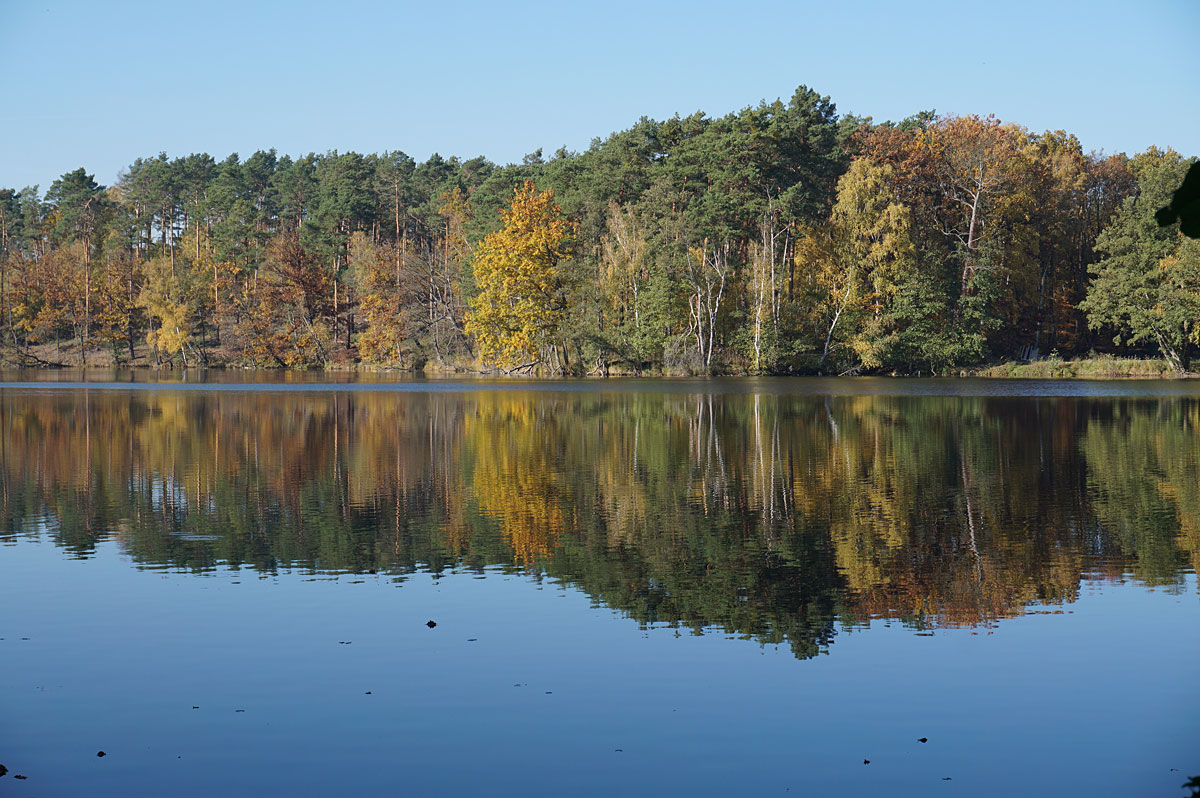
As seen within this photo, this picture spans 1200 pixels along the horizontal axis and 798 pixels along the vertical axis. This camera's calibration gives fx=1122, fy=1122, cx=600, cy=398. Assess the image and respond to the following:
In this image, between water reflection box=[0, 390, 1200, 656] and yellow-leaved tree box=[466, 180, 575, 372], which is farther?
yellow-leaved tree box=[466, 180, 575, 372]

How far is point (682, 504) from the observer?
19.8m

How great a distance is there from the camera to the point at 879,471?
78.9ft

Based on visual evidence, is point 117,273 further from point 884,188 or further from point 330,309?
point 884,188

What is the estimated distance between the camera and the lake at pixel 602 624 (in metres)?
7.97

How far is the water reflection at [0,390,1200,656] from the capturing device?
13555 millimetres

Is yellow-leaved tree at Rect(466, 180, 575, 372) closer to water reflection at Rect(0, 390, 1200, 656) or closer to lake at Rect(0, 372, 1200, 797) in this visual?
water reflection at Rect(0, 390, 1200, 656)

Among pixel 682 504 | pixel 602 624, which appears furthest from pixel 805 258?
pixel 602 624

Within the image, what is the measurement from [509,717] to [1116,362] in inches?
2880

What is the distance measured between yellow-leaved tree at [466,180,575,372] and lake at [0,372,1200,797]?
54623 mm

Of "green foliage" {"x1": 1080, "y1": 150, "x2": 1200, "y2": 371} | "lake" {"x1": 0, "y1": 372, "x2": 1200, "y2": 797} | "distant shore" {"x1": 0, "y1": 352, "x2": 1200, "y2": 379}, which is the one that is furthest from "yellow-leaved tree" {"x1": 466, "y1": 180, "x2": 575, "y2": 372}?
"lake" {"x1": 0, "y1": 372, "x2": 1200, "y2": 797}

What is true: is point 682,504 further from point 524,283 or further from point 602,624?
point 524,283

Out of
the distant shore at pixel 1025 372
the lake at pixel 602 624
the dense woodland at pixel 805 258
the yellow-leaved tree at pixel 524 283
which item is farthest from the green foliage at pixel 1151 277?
the lake at pixel 602 624

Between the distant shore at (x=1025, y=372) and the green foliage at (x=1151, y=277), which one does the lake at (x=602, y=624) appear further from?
the green foliage at (x=1151, y=277)

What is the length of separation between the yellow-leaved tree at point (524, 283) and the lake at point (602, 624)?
5462cm
